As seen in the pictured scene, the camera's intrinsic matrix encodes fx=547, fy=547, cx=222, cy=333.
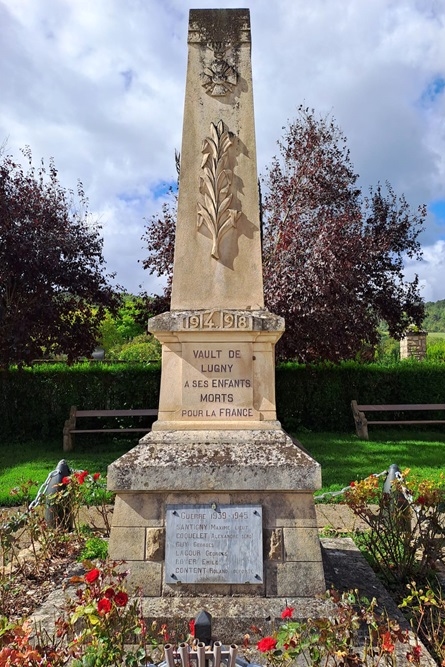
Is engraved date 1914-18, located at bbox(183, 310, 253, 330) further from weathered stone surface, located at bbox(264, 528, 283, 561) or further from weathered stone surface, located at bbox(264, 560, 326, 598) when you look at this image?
weathered stone surface, located at bbox(264, 560, 326, 598)

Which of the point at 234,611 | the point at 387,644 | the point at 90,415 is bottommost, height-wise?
the point at 234,611

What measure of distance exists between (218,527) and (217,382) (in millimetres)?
1007

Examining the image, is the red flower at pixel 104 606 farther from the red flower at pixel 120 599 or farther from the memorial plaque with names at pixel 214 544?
the memorial plaque with names at pixel 214 544

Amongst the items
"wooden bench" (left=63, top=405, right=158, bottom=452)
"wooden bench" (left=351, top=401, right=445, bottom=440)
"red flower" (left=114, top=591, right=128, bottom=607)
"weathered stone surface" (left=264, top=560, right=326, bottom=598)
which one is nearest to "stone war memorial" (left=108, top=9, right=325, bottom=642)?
"weathered stone surface" (left=264, top=560, right=326, bottom=598)

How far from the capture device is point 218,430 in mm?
3924

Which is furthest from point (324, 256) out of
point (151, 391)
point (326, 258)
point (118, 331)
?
point (118, 331)

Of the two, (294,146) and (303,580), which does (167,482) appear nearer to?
(303,580)

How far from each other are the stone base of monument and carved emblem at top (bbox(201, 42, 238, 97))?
2834 millimetres

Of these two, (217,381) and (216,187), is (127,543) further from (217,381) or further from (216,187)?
(216,187)

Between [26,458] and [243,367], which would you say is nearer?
[243,367]

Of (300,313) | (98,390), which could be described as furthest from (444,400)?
(98,390)

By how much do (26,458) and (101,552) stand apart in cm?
597

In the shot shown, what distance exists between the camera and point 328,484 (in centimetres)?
768

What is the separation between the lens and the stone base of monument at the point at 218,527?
3494 millimetres
